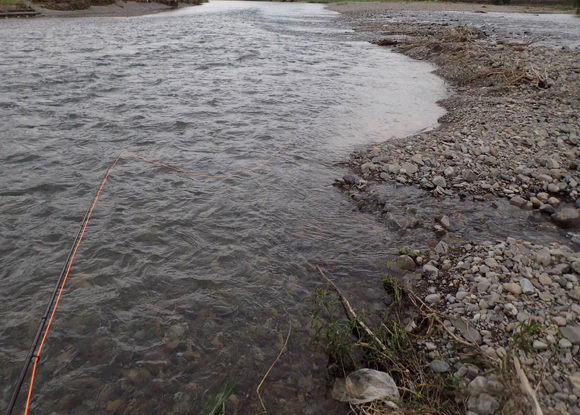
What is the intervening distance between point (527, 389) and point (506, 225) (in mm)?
3576

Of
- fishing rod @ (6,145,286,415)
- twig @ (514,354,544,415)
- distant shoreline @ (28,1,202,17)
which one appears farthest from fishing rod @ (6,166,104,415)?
distant shoreline @ (28,1,202,17)

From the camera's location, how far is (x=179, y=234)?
18.5ft

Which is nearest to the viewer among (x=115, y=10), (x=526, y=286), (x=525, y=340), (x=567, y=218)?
(x=525, y=340)

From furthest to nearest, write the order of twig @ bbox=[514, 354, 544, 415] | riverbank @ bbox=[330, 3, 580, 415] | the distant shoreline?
the distant shoreline → riverbank @ bbox=[330, 3, 580, 415] → twig @ bbox=[514, 354, 544, 415]

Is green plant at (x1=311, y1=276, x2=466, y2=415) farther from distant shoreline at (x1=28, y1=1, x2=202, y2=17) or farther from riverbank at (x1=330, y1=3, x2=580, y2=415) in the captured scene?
distant shoreline at (x1=28, y1=1, x2=202, y2=17)

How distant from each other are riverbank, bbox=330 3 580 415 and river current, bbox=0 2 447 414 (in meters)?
0.73

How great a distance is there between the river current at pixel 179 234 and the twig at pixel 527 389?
5.24 ft

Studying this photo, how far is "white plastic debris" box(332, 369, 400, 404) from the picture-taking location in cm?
316

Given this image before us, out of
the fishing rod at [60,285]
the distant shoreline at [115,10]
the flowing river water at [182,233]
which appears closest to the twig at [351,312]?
the flowing river water at [182,233]

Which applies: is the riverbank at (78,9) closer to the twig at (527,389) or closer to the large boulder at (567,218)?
the large boulder at (567,218)

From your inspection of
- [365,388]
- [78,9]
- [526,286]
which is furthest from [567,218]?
[78,9]

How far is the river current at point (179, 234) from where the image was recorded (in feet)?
11.7

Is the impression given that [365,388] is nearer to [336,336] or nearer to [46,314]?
[336,336]

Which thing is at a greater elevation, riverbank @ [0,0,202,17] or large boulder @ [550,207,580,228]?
riverbank @ [0,0,202,17]
